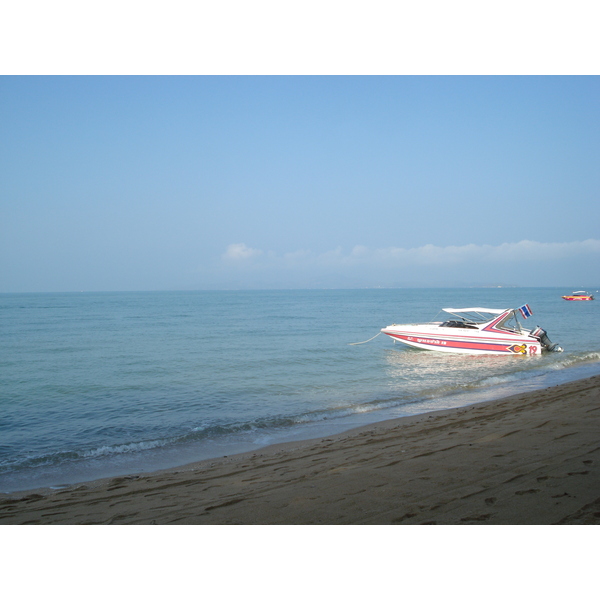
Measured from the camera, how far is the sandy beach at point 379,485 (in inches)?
176

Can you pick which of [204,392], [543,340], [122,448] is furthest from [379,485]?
[543,340]

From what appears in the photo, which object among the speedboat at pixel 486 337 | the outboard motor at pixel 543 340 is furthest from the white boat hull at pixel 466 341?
the outboard motor at pixel 543 340

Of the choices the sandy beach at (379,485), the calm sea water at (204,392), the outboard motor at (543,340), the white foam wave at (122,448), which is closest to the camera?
the sandy beach at (379,485)

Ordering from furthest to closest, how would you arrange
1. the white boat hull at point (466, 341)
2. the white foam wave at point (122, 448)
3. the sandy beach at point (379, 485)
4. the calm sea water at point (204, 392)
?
the white boat hull at point (466, 341)
the calm sea water at point (204, 392)
the white foam wave at point (122, 448)
the sandy beach at point (379, 485)

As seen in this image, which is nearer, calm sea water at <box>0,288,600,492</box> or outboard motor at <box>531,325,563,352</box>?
calm sea water at <box>0,288,600,492</box>

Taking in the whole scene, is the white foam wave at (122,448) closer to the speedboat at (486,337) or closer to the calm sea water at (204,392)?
A: the calm sea water at (204,392)

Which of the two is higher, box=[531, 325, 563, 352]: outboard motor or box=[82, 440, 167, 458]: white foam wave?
box=[82, 440, 167, 458]: white foam wave

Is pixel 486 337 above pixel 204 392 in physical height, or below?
below

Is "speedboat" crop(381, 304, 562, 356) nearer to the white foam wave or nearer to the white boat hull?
the white boat hull

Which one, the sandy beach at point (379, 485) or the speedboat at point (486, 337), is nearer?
the sandy beach at point (379, 485)

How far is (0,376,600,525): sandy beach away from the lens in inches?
176

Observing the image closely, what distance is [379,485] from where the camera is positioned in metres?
5.36

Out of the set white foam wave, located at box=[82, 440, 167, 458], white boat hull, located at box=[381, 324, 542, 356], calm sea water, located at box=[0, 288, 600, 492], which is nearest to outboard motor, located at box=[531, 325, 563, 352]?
white boat hull, located at box=[381, 324, 542, 356]

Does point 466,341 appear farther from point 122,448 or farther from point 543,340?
point 122,448
